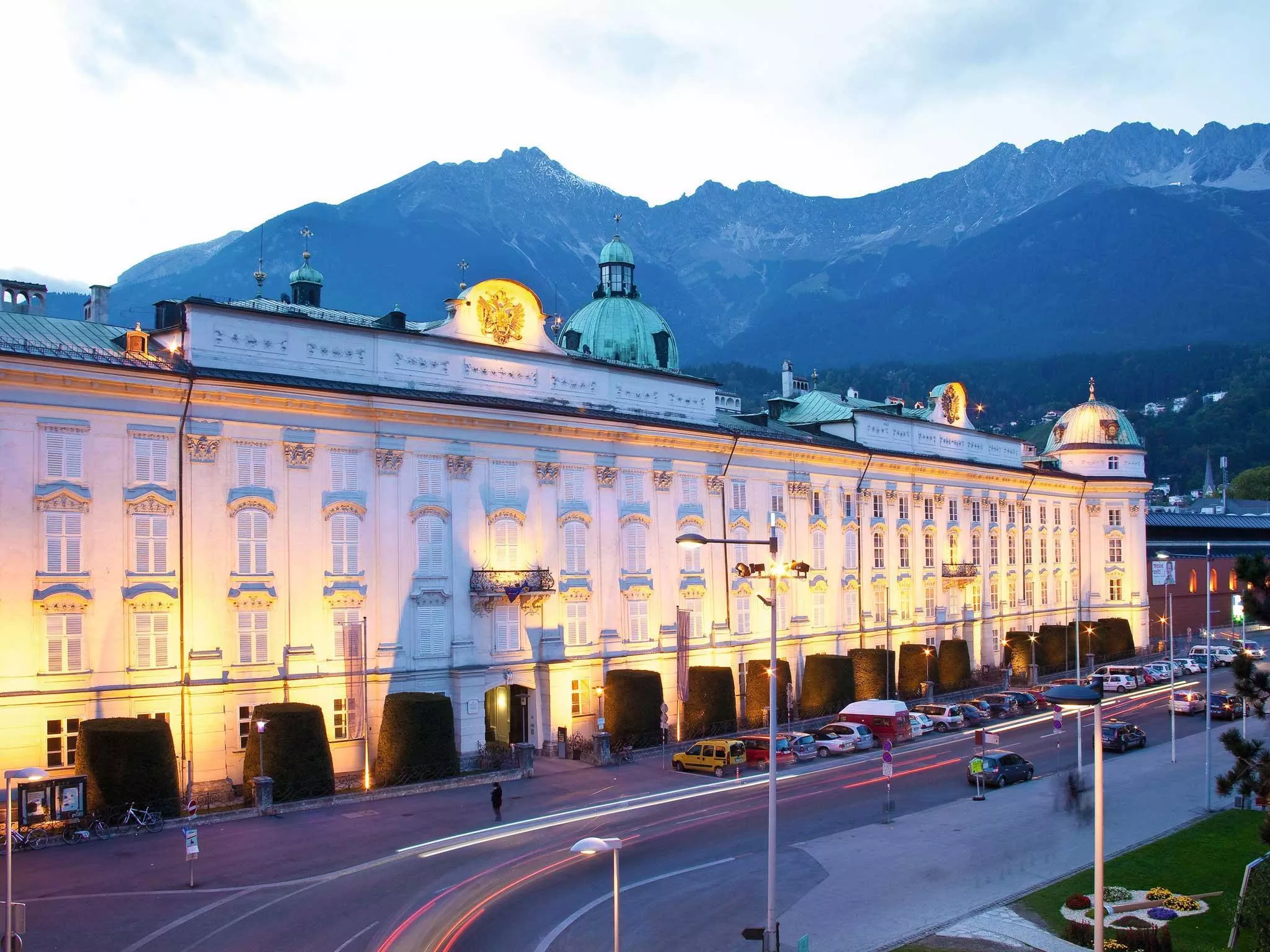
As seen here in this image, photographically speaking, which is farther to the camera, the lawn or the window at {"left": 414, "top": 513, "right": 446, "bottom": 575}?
the window at {"left": 414, "top": 513, "right": 446, "bottom": 575}

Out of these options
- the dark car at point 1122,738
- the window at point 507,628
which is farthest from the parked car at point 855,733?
the window at point 507,628

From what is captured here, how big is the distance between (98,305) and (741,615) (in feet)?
129

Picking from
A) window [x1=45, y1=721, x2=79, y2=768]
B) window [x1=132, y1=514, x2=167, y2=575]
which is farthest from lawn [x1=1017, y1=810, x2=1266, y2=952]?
window [x1=132, y1=514, x2=167, y2=575]

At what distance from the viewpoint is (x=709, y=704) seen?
6425 cm

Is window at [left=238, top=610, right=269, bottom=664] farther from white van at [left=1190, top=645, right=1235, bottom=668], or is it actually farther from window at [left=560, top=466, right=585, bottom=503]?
white van at [left=1190, top=645, right=1235, bottom=668]

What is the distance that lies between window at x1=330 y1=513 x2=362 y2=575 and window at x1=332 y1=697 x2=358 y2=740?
18.3 ft

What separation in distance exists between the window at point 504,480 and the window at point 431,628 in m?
6.46

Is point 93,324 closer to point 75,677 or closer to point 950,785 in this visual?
point 75,677

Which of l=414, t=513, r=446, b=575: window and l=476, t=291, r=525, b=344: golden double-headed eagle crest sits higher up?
l=476, t=291, r=525, b=344: golden double-headed eagle crest

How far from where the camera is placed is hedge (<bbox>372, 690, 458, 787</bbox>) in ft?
165

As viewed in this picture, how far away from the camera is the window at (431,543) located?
55.4m

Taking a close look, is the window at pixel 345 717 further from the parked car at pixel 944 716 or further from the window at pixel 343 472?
Answer: the parked car at pixel 944 716

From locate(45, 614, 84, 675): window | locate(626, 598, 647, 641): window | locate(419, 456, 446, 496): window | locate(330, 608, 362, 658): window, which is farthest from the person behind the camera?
locate(626, 598, 647, 641): window

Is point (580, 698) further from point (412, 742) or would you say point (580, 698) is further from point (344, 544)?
point (344, 544)
